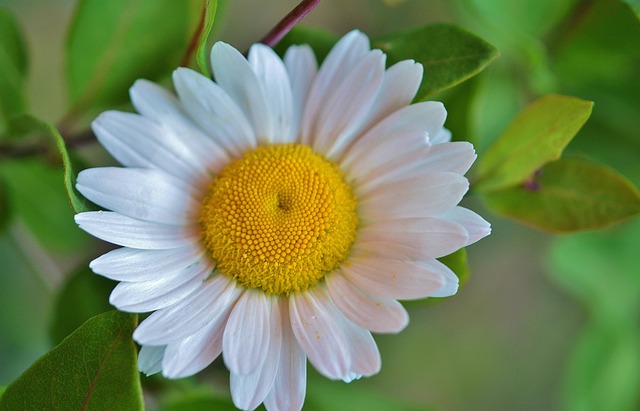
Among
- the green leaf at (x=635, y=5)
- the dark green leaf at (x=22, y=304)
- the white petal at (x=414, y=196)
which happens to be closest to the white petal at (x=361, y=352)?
the white petal at (x=414, y=196)

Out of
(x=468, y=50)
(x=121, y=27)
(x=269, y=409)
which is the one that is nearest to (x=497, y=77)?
(x=468, y=50)

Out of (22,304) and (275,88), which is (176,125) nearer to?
(275,88)

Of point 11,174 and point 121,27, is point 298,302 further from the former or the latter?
point 11,174

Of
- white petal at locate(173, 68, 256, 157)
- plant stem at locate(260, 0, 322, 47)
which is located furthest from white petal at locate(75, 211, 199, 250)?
plant stem at locate(260, 0, 322, 47)

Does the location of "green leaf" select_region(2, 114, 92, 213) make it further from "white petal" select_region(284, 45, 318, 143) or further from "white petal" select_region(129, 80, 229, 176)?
"white petal" select_region(284, 45, 318, 143)

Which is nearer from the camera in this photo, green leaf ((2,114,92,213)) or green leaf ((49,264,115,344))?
green leaf ((2,114,92,213))

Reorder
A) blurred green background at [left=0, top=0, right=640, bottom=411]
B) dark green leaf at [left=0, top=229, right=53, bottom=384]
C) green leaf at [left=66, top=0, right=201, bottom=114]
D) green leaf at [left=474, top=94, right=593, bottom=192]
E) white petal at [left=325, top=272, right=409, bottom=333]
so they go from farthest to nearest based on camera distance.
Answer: dark green leaf at [left=0, top=229, right=53, bottom=384], blurred green background at [left=0, top=0, right=640, bottom=411], green leaf at [left=66, top=0, right=201, bottom=114], green leaf at [left=474, top=94, right=593, bottom=192], white petal at [left=325, top=272, right=409, bottom=333]
